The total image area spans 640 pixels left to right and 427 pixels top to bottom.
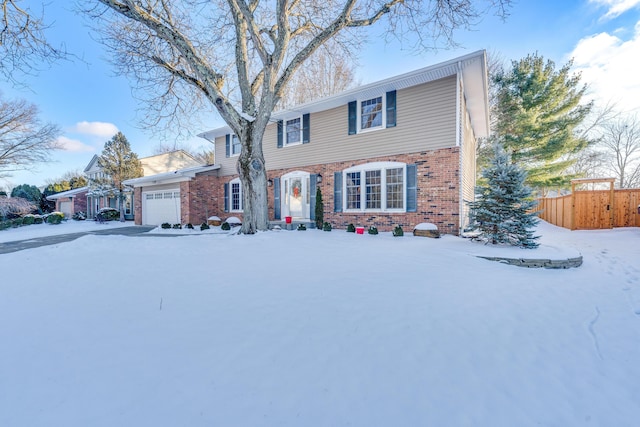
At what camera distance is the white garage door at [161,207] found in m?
13.8

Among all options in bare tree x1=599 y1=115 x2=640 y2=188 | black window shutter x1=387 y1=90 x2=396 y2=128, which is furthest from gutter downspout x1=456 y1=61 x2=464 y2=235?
bare tree x1=599 y1=115 x2=640 y2=188

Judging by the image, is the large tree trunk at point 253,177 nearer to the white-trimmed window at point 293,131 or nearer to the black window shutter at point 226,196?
the white-trimmed window at point 293,131

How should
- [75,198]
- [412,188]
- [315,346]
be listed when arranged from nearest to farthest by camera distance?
1. [315,346]
2. [412,188]
3. [75,198]

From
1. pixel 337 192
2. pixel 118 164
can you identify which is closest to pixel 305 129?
pixel 337 192

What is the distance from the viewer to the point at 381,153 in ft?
31.1

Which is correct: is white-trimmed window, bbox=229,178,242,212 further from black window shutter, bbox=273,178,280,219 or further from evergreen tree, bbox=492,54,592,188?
evergreen tree, bbox=492,54,592,188

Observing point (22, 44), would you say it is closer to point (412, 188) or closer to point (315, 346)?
point (315, 346)

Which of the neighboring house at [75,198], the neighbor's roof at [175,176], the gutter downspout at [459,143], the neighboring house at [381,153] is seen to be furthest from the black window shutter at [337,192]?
the neighboring house at [75,198]

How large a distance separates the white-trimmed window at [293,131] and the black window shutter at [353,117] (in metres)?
2.39

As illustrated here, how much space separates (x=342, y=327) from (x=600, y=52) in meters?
16.9

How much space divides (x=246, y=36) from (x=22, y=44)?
598 centimetres

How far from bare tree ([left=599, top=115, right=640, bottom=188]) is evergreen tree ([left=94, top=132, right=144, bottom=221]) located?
34365 millimetres

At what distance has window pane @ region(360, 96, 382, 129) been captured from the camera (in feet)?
31.4

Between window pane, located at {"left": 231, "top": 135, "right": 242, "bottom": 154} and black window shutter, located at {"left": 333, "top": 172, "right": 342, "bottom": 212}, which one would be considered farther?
window pane, located at {"left": 231, "top": 135, "right": 242, "bottom": 154}
